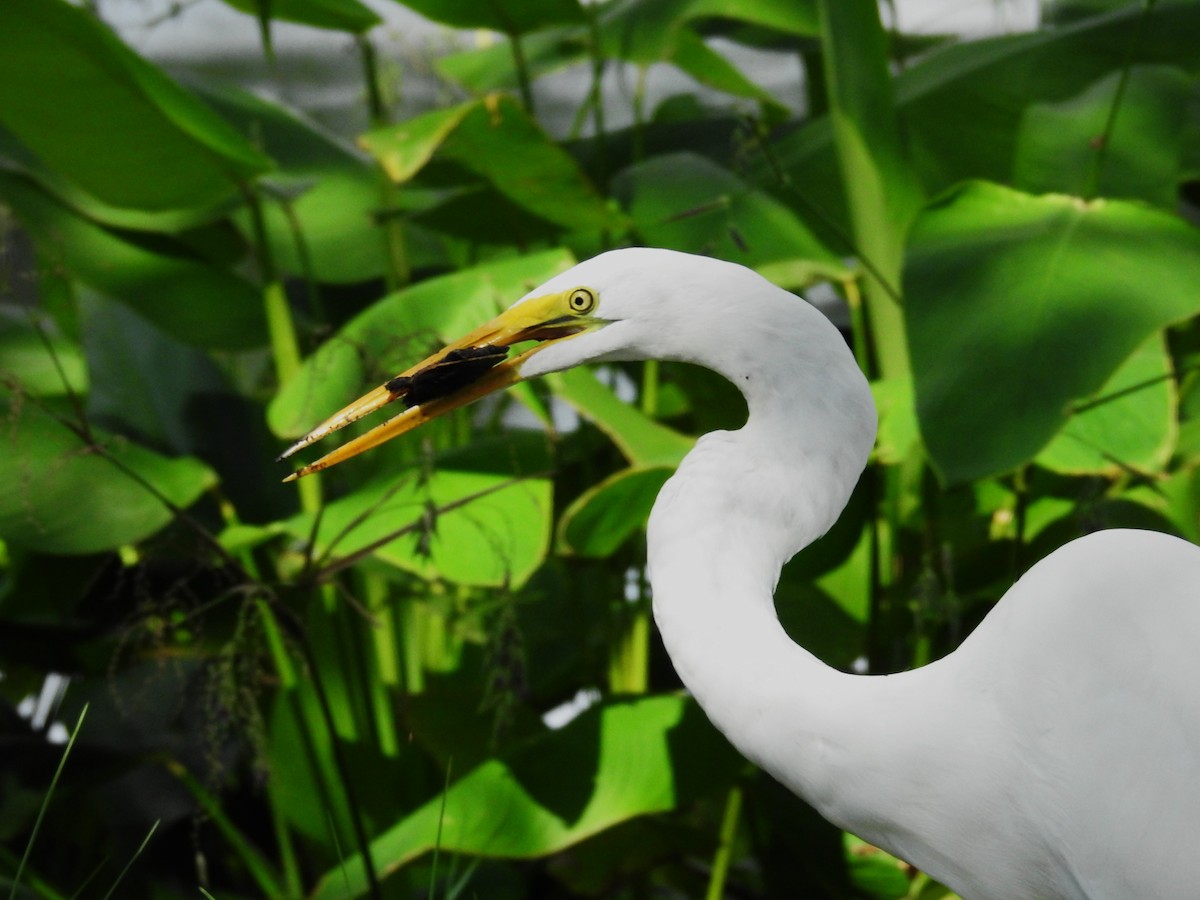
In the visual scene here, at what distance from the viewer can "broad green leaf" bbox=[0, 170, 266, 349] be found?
6.05 feet

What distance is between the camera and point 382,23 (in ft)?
5.41

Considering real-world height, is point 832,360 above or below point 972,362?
above

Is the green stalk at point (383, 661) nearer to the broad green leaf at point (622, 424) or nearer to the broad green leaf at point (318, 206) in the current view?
the broad green leaf at point (622, 424)

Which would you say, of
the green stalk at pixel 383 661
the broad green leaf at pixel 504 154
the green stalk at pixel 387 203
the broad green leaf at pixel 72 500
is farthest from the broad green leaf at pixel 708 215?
the broad green leaf at pixel 72 500

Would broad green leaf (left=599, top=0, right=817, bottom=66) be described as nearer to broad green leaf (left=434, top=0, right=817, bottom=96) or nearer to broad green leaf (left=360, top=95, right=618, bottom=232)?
broad green leaf (left=434, top=0, right=817, bottom=96)

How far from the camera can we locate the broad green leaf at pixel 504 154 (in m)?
1.36

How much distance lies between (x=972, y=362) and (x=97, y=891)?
1.41 m

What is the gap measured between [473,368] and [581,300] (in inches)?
3.1

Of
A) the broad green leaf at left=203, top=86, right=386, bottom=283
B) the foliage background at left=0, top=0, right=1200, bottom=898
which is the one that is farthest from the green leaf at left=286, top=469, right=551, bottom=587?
the broad green leaf at left=203, top=86, right=386, bottom=283

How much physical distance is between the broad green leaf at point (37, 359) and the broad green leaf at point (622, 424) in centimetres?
65

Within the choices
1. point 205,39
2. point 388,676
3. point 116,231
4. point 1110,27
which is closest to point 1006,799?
point 388,676

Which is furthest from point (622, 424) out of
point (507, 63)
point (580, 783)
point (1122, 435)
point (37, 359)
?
point (507, 63)

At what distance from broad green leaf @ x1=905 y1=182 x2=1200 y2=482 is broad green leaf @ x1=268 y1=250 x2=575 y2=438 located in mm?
410

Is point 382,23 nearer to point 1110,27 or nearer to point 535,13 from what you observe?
point 535,13
